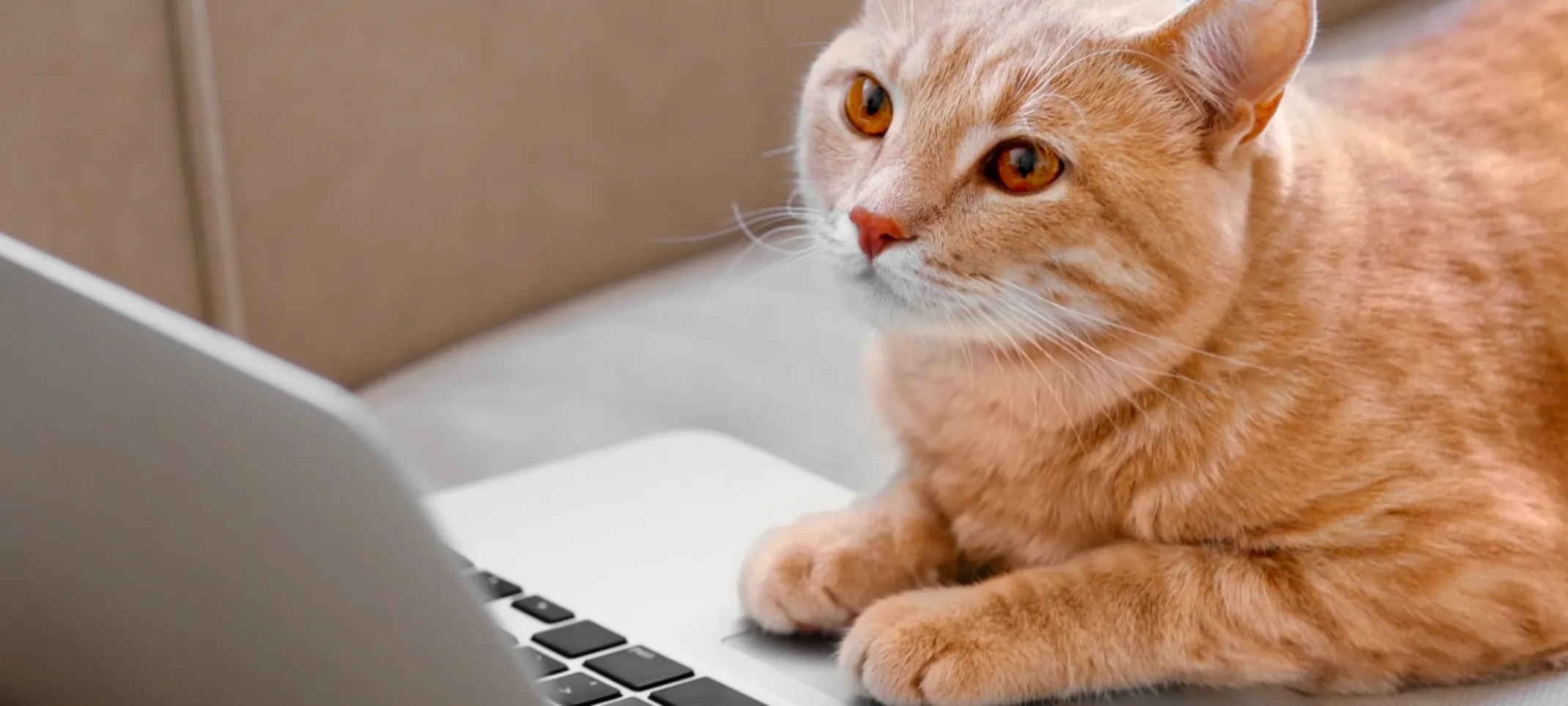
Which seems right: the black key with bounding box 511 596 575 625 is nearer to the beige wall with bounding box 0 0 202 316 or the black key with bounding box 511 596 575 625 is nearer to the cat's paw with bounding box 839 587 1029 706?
the cat's paw with bounding box 839 587 1029 706

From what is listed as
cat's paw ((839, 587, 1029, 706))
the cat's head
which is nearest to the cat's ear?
the cat's head

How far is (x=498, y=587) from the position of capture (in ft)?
3.10

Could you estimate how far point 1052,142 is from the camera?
2.84 feet

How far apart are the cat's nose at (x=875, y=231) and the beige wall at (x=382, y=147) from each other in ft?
2.36

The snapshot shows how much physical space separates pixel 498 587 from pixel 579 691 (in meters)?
0.14

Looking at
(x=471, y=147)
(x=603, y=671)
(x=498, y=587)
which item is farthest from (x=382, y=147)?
(x=603, y=671)

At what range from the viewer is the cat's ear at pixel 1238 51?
0.81m

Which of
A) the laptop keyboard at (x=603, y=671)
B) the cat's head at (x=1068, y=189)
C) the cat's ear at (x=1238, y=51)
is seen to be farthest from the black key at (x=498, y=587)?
the cat's ear at (x=1238, y=51)

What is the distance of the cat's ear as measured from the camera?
0.81m

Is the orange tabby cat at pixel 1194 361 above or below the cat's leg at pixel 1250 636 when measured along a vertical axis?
above

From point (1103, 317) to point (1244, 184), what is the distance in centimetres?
11

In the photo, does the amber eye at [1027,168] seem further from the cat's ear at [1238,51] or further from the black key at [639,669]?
the black key at [639,669]

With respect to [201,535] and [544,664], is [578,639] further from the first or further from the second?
[201,535]

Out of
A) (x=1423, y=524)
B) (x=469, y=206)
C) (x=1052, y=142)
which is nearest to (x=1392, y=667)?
(x=1423, y=524)
